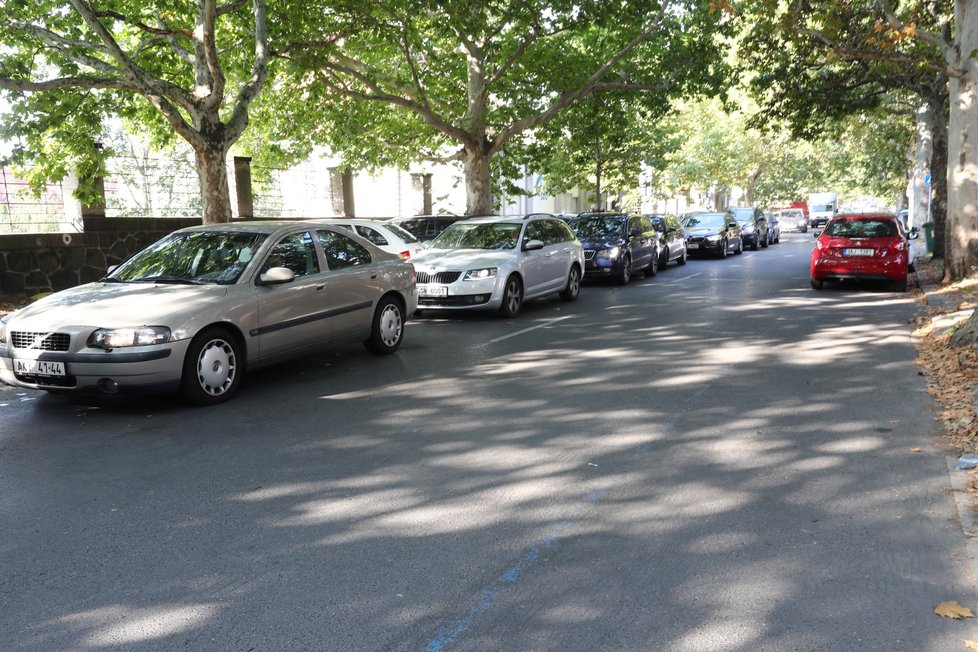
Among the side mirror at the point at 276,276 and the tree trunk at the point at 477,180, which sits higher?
the tree trunk at the point at 477,180

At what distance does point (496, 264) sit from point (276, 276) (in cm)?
547

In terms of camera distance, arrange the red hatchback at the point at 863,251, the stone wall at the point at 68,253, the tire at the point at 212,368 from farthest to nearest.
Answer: the red hatchback at the point at 863,251, the stone wall at the point at 68,253, the tire at the point at 212,368

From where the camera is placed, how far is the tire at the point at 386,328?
31.4ft

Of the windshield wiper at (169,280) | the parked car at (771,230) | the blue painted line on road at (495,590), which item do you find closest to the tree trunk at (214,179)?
the windshield wiper at (169,280)

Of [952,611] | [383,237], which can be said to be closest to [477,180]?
Result: [383,237]

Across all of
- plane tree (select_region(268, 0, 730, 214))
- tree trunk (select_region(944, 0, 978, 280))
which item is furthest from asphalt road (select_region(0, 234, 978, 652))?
plane tree (select_region(268, 0, 730, 214))

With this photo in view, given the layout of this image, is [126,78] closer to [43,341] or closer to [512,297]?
[512,297]

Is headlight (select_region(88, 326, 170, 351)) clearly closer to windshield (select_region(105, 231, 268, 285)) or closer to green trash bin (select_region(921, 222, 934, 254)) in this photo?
windshield (select_region(105, 231, 268, 285))

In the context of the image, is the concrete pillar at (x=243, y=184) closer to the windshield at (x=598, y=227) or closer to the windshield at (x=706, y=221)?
the windshield at (x=598, y=227)

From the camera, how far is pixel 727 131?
55875 mm

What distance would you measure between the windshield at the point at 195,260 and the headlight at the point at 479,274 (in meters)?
4.75

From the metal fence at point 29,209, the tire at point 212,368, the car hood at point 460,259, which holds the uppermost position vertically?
the metal fence at point 29,209

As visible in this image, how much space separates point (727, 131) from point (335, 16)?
42416mm

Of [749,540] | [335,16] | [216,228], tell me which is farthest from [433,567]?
[335,16]
